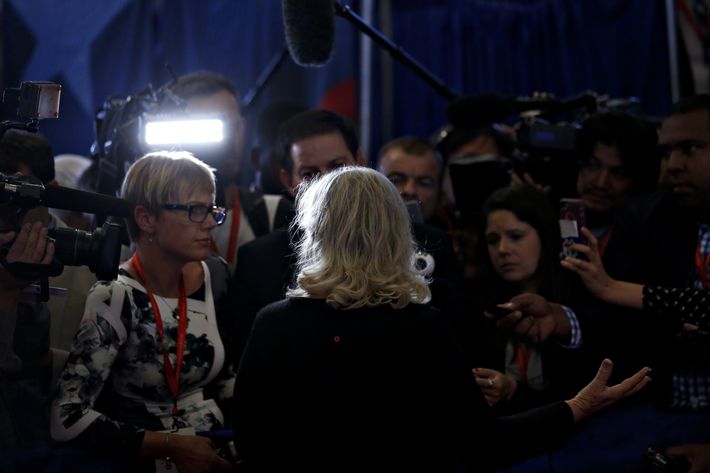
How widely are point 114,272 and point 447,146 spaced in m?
1.89

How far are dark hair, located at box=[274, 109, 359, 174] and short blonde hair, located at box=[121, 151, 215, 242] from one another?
1.38 feet

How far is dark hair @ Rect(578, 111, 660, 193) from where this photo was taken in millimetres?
2809

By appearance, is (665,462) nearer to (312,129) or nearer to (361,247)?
(361,247)

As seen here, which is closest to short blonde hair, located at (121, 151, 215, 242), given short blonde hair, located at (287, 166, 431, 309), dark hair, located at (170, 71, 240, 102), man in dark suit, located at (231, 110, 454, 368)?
man in dark suit, located at (231, 110, 454, 368)

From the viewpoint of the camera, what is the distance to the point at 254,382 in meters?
1.70

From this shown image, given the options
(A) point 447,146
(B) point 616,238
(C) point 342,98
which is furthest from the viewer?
(C) point 342,98

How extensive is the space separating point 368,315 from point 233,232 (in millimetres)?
1310

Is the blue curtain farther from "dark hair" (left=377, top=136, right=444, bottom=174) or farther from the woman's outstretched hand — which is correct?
the woman's outstretched hand

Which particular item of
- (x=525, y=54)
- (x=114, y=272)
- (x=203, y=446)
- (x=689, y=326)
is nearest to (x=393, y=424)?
(x=203, y=446)

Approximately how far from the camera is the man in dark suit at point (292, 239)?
2318mm

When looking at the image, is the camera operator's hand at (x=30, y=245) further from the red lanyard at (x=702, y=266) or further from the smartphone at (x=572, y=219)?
the red lanyard at (x=702, y=266)

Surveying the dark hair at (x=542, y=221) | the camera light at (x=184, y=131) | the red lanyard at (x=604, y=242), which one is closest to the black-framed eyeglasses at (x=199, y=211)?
the camera light at (x=184, y=131)

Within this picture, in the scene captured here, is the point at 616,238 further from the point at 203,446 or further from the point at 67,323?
the point at 67,323

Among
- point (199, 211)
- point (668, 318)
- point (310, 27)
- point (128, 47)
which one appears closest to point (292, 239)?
point (199, 211)
